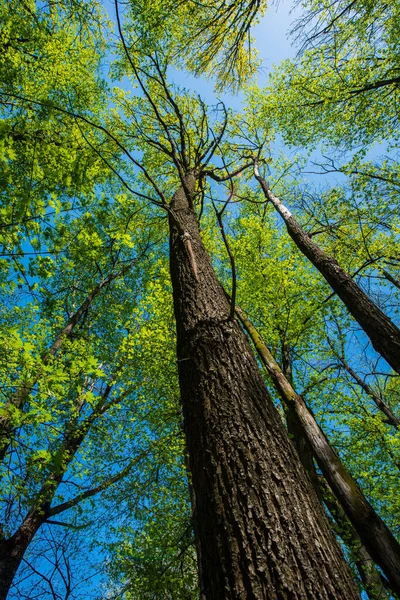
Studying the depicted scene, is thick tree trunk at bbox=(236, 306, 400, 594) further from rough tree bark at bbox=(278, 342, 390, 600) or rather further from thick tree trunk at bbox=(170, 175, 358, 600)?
thick tree trunk at bbox=(170, 175, 358, 600)

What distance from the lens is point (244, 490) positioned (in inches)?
52.2

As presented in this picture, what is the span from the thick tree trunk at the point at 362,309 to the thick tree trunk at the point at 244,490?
3.01m

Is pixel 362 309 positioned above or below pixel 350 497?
above

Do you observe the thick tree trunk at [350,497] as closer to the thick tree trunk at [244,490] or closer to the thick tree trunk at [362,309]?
the thick tree trunk at [362,309]

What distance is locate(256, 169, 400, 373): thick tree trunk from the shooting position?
4.09 meters

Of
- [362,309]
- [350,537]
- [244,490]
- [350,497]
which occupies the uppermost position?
[362,309]

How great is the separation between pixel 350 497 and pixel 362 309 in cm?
266

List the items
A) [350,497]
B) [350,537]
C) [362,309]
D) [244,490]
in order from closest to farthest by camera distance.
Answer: [244,490], [350,497], [362,309], [350,537]

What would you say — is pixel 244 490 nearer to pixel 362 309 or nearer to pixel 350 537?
pixel 362 309

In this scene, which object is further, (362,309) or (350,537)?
(350,537)

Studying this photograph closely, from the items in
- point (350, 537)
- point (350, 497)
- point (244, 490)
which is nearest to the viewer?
point (244, 490)

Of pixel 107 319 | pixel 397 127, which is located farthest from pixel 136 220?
pixel 397 127

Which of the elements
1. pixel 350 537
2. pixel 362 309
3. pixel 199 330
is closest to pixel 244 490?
pixel 199 330

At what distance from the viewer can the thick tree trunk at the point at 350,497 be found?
263 centimetres
